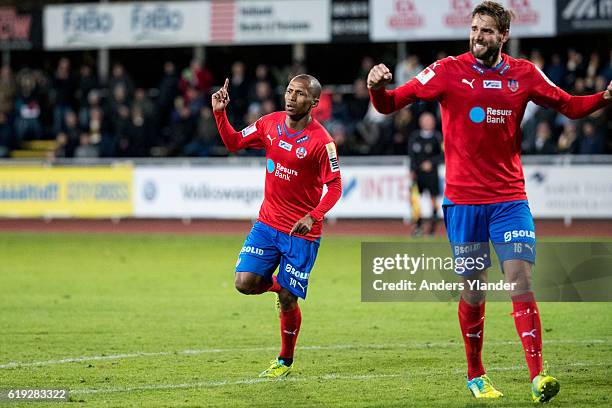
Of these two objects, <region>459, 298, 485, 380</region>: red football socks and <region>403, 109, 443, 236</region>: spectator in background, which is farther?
<region>403, 109, 443, 236</region>: spectator in background

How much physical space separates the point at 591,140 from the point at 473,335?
1559 cm

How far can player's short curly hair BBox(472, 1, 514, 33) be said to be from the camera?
7.28 meters

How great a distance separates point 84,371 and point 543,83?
3926 mm

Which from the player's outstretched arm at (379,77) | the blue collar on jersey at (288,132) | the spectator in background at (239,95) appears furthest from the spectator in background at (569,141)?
the player's outstretched arm at (379,77)

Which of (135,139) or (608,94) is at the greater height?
(608,94)

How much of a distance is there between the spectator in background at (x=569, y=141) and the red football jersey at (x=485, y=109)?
15215 millimetres

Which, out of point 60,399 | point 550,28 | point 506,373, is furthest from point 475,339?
point 550,28

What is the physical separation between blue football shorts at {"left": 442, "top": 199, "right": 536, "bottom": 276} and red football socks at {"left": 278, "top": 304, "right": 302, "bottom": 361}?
154 cm

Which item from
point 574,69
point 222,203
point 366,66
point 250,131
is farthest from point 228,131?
point 366,66

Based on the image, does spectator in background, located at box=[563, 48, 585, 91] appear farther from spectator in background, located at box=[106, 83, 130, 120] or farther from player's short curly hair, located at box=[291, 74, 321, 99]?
player's short curly hair, located at box=[291, 74, 321, 99]

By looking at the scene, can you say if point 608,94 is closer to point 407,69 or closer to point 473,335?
point 473,335

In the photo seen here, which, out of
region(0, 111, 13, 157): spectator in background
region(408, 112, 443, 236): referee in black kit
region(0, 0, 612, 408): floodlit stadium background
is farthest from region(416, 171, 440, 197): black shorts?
region(0, 111, 13, 157): spectator in background

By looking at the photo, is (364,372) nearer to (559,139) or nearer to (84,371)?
(84,371)

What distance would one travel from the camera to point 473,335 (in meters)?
7.61
